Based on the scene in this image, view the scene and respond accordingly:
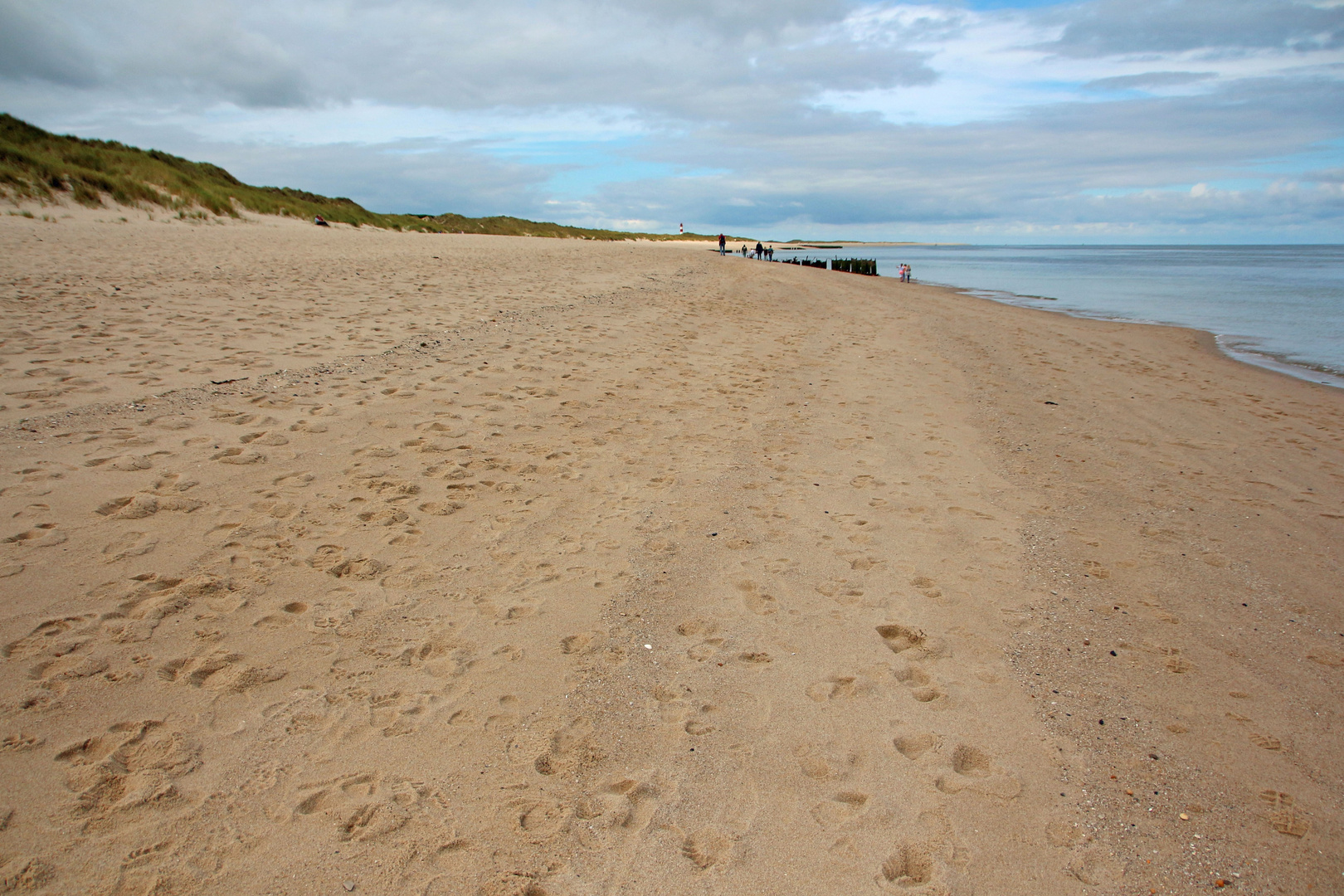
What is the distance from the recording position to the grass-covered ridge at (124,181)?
796 inches

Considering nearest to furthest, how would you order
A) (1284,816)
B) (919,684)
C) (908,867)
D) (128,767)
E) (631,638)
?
(908,867), (128,767), (1284,816), (919,684), (631,638)

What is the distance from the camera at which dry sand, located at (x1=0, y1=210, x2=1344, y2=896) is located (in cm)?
213

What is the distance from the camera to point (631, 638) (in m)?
3.19

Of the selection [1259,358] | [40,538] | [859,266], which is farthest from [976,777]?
[859,266]

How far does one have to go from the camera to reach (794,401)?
7.31 meters

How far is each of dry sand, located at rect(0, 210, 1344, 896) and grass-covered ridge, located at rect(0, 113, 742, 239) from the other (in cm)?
1907

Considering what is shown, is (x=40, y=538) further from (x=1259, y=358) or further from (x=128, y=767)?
(x=1259, y=358)

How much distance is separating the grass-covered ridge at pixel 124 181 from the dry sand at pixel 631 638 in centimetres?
1907

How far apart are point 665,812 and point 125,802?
1.67 metres

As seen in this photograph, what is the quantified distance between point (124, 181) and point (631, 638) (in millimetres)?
28237

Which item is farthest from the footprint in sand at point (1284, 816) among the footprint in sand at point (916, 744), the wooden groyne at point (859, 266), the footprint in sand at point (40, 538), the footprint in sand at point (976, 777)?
the wooden groyne at point (859, 266)

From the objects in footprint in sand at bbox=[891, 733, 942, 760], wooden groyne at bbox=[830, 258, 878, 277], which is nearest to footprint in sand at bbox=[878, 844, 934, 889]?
footprint in sand at bbox=[891, 733, 942, 760]

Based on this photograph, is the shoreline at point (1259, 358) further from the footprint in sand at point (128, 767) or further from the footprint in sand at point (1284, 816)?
the footprint in sand at point (128, 767)

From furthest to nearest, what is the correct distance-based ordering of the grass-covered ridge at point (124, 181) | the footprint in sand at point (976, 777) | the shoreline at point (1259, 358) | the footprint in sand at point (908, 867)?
1. the grass-covered ridge at point (124, 181)
2. the shoreline at point (1259, 358)
3. the footprint in sand at point (976, 777)
4. the footprint in sand at point (908, 867)
